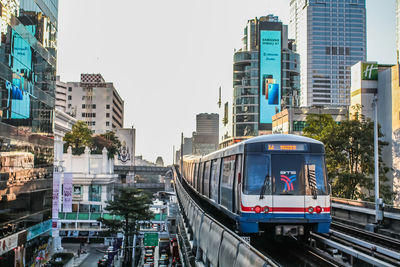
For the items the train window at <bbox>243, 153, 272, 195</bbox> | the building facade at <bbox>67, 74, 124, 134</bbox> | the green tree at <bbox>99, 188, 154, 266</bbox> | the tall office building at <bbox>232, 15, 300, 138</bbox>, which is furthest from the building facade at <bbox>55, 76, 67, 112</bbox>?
the train window at <bbox>243, 153, 272, 195</bbox>

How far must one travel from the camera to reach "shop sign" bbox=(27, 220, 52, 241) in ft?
92.2

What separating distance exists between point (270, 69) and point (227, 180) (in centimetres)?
10350

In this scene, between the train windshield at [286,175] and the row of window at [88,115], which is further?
the row of window at [88,115]

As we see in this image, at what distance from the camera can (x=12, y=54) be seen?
2506 centimetres

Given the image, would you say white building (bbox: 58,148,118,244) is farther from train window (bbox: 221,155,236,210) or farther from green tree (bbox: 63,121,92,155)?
train window (bbox: 221,155,236,210)

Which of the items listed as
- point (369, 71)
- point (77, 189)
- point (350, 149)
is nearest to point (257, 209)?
point (350, 149)

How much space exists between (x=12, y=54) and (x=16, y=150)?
5152 mm

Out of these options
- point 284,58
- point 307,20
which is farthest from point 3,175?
point 307,20

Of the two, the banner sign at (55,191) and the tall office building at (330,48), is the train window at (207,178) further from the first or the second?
the tall office building at (330,48)

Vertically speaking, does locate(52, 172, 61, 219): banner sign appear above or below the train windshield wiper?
below

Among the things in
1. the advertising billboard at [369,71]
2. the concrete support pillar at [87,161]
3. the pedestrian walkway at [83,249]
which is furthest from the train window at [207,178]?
the concrete support pillar at [87,161]

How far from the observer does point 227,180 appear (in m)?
15.8

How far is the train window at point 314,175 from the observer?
13.0 m

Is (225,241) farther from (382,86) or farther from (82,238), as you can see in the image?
(82,238)
